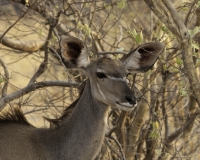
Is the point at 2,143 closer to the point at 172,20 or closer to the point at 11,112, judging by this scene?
the point at 11,112

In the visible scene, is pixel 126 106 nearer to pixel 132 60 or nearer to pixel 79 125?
pixel 79 125

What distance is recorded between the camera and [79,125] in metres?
4.68

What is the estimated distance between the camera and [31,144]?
15.5 feet

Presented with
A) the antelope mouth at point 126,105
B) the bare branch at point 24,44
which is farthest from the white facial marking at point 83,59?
the bare branch at point 24,44

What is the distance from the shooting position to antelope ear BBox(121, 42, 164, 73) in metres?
4.86

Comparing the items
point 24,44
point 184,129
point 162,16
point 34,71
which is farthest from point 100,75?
point 34,71

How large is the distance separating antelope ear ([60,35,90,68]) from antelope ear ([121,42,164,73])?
36cm

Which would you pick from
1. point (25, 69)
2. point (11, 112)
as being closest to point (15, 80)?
point (25, 69)

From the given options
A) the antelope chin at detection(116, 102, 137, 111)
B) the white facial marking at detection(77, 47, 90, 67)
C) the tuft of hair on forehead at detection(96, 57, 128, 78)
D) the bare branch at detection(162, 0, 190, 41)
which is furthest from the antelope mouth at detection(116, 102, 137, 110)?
the bare branch at detection(162, 0, 190, 41)

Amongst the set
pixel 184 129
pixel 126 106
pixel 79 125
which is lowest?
pixel 184 129

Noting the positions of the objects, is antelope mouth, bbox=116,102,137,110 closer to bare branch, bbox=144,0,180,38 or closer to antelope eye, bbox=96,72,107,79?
antelope eye, bbox=96,72,107,79

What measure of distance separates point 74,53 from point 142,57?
619 millimetres

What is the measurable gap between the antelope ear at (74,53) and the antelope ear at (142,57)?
1.19 feet

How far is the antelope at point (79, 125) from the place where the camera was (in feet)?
15.1
